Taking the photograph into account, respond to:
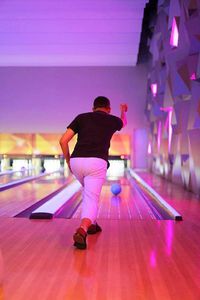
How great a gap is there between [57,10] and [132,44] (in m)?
3.54

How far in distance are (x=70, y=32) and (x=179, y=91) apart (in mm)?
6022

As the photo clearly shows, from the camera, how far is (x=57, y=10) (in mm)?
11164

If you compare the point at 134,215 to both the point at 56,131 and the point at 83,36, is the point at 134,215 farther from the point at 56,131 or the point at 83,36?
the point at 56,131

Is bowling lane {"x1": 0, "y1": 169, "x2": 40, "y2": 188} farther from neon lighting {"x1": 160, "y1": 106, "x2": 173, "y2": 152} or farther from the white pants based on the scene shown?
the white pants

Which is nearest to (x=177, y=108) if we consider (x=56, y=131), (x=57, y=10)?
(x=57, y=10)

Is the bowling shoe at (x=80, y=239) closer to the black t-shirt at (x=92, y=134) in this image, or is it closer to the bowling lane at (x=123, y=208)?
the black t-shirt at (x=92, y=134)

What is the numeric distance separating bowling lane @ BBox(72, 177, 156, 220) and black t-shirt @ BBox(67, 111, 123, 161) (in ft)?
5.44

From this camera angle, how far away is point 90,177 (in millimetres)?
3318

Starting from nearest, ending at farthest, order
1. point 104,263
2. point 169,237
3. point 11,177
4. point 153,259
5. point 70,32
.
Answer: point 104,263 < point 153,259 < point 169,237 < point 11,177 < point 70,32

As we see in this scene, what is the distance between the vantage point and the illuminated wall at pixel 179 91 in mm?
6906

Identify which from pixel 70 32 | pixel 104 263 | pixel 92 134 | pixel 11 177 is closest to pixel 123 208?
pixel 92 134

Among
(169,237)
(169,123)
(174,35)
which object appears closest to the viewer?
(169,237)

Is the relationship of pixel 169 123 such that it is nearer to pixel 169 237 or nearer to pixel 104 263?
pixel 169 237

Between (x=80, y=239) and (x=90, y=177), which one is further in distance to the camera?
(x=90, y=177)
